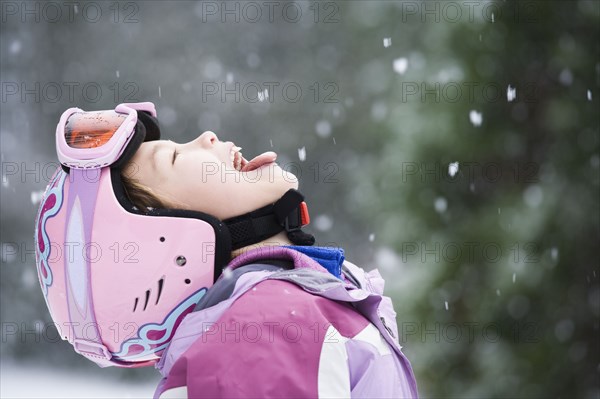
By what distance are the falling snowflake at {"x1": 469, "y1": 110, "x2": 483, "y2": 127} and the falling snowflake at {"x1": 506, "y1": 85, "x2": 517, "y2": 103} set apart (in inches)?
7.3

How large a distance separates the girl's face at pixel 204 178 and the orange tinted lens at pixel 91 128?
0.07m

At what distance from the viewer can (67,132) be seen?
149 cm

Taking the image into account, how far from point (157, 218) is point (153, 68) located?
324 centimetres

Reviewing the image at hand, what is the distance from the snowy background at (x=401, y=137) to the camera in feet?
13.6

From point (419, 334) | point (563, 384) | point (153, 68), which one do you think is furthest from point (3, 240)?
point (563, 384)

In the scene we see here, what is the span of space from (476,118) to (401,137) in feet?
1.49

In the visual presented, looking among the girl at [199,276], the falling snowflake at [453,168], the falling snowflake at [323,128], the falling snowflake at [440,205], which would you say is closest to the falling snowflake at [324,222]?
the falling snowflake at [323,128]

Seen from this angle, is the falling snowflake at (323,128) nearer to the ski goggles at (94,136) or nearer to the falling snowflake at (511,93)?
the falling snowflake at (511,93)

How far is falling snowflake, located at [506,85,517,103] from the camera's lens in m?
4.33

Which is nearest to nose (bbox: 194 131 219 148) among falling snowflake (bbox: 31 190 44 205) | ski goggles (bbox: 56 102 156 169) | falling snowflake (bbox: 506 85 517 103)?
ski goggles (bbox: 56 102 156 169)

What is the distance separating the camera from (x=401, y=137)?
4.47 metres

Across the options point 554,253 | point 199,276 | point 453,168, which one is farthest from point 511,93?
point 199,276

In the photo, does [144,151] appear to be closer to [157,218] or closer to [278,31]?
[157,218]

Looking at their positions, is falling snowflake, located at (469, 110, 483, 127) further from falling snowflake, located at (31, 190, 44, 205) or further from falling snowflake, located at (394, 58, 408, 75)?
falling snowflake, located at (31, 190, 44, 205)
